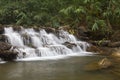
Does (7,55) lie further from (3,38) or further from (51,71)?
(51,71)

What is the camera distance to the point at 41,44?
14.6 metres

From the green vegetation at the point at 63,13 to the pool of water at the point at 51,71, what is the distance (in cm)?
635

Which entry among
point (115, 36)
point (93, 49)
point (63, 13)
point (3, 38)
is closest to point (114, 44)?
point (93, 49)

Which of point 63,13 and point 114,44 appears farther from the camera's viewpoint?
point 63,13

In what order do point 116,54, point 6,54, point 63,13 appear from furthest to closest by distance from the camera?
point 63,13
point 116,54
point 6,54

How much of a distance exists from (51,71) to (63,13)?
11.7 m

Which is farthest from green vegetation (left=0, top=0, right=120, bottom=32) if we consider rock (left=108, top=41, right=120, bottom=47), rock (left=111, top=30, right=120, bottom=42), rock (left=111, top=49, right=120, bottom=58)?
rock (left=111, top=49, right=120, bottom=58)

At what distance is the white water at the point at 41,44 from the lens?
41.7ft

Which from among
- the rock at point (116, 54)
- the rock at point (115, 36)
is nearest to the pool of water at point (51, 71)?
the rock at point (116, 54)

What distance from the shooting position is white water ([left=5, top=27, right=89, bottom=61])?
12.7 m

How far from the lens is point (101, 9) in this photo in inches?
701

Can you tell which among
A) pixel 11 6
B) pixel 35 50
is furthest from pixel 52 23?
pixel 35 50

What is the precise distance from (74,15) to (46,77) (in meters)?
11.4

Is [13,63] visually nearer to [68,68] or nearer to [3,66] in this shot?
[3,66]
